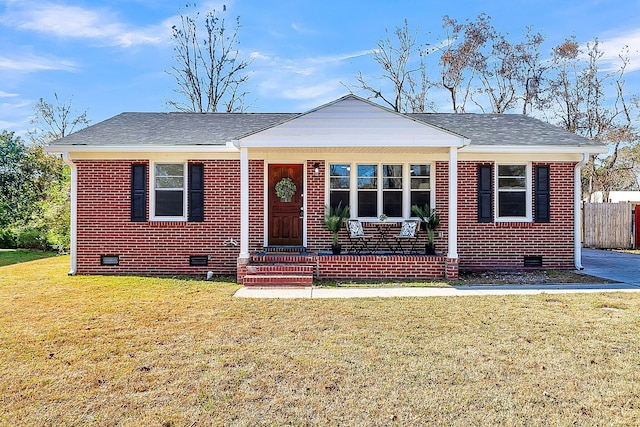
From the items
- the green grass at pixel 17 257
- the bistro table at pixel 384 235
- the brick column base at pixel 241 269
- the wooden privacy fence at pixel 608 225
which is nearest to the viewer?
the brick column base at pixel 241 269

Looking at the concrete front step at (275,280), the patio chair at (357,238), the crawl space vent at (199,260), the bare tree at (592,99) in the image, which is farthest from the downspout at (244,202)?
the bare tree at (592,99)

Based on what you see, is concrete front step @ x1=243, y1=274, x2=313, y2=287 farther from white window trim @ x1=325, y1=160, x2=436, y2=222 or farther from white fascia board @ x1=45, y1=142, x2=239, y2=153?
white fascia board @ x1=45, y1=142, x2=239, y2=153

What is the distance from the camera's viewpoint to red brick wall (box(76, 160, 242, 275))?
9.51 metres

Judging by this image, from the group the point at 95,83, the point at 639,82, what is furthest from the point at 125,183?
the point at 639,82

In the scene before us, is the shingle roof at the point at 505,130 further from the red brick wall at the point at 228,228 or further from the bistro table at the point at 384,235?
the bistro table at the point at 384,235

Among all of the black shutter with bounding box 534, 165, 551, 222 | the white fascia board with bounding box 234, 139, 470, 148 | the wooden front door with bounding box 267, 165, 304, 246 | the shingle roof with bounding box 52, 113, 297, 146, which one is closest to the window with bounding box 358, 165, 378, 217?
the wooden front door with bounding box 267, 165, 304, 246

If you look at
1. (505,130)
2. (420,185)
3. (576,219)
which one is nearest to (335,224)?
(420,185)

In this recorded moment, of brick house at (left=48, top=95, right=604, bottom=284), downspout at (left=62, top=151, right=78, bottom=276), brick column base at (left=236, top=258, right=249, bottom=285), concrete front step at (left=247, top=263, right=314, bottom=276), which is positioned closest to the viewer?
concrete front step at (left=247, top=263, right=314, bottom=276)

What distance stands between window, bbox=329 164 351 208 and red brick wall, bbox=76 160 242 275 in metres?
2.40

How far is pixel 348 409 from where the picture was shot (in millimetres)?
3021

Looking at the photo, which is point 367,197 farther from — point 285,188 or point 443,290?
point 443,290

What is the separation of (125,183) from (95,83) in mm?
15045

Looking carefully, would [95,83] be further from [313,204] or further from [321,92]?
[313,204]

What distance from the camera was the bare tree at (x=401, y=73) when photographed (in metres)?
22.7
